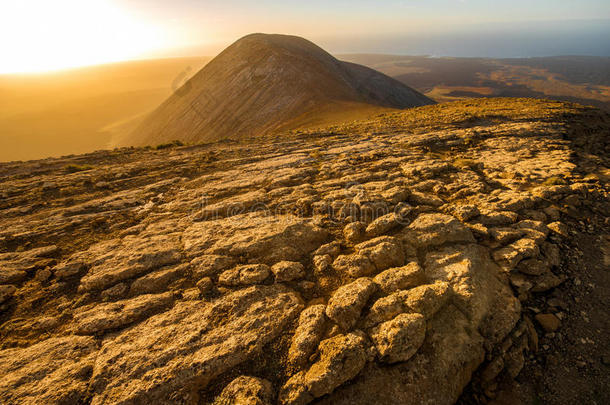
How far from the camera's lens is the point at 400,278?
5.34 metres

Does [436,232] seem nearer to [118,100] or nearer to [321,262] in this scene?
[321,262]

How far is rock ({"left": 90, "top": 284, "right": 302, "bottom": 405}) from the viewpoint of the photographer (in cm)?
393

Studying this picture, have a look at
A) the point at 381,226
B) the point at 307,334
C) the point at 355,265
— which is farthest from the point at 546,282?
the point at 307,334

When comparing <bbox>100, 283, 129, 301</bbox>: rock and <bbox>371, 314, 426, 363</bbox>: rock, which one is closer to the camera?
<bbox>371, 314, 426, 363</bbox>: rock

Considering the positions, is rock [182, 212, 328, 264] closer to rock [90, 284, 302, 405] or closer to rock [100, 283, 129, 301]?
rock [90, 284, 302, 405]

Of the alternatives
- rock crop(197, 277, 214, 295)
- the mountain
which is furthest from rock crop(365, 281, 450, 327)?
the mountain

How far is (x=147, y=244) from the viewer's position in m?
6.90

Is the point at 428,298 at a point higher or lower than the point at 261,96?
lower

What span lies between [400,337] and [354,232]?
2.88 metres

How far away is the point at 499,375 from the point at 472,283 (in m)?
1.52

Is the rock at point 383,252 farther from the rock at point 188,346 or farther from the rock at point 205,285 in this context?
the rock at point 205,285

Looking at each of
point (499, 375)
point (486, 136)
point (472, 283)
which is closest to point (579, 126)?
point (486, 136)

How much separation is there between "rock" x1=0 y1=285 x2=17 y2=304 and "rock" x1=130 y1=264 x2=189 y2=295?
253 cm

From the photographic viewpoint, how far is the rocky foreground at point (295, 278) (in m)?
4.09
